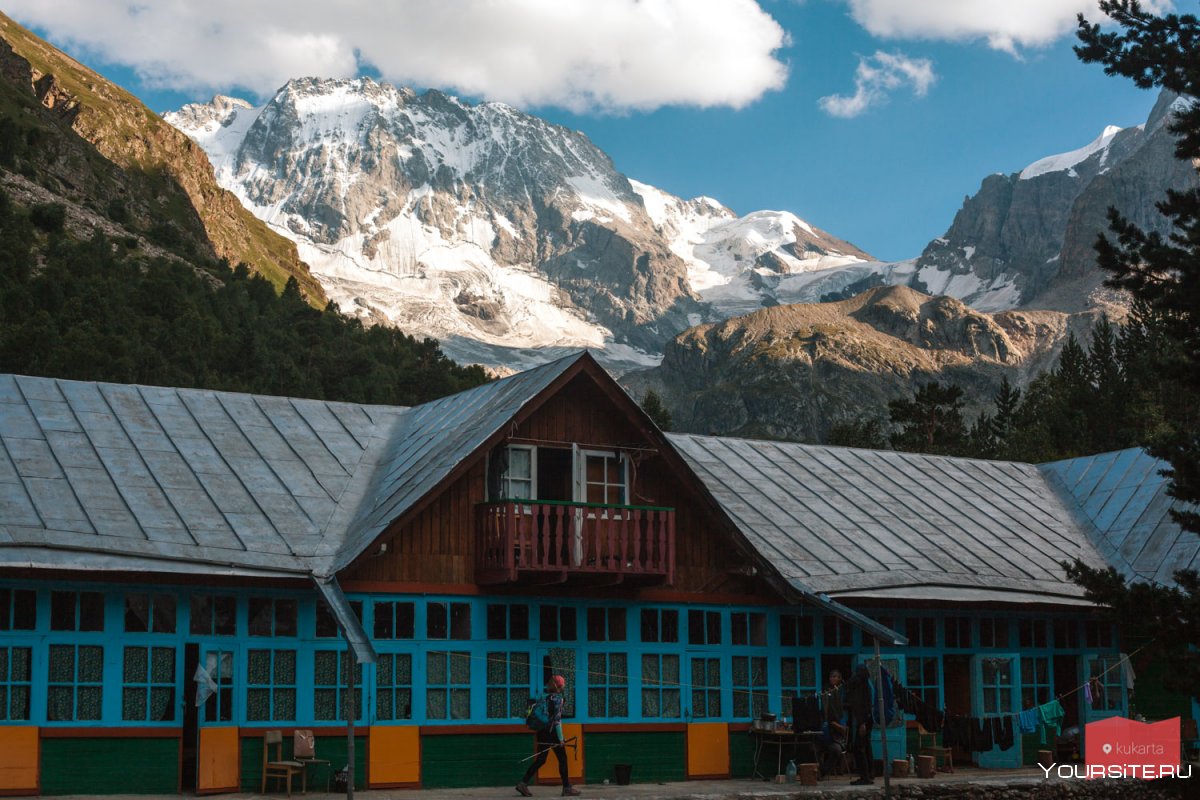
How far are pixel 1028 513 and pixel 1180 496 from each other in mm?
10108

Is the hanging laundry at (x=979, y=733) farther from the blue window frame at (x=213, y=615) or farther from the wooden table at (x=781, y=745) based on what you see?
the blue window frame at (x=213, y=615)

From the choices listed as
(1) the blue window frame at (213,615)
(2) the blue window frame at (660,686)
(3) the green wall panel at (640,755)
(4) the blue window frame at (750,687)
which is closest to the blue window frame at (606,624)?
(2) the blue window frame at (660,686)

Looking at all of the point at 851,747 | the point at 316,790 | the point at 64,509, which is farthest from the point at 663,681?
the point at 64,509

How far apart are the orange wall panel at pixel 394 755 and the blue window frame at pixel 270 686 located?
4.36 ft

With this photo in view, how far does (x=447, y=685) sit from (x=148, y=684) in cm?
448

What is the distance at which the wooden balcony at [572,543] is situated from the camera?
22.3m

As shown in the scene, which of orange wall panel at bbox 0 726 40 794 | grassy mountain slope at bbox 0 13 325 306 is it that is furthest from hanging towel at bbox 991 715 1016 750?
grassy mountain slope at bbox 0 13 325 306

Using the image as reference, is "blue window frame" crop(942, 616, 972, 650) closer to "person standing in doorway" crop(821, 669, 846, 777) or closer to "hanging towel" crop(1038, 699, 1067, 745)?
"hanging towel" crop(1038, 699, 1067, 745)

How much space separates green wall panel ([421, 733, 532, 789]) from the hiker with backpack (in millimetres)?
1294

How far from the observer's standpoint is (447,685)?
879 inches

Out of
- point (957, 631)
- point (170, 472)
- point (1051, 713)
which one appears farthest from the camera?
point (957, 631)

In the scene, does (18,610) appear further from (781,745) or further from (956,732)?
(956,732)

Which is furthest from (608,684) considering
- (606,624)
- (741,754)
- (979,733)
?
(979,733)

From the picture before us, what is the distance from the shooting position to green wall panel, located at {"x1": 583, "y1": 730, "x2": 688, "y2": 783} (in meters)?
23.3
